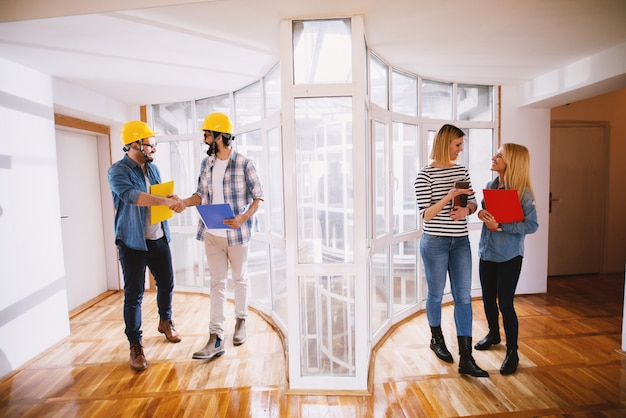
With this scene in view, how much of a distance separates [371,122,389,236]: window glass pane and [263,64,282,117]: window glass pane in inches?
33.9

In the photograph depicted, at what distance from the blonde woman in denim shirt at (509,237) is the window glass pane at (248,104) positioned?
80.8 inches

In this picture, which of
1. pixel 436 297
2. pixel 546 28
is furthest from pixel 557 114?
pixel 436 297

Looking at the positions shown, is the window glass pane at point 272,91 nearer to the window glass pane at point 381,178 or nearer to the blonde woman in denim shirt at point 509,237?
the window glass pane at point 381,178

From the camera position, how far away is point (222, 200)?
2559 mm

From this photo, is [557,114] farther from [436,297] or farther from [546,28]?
[436,297]

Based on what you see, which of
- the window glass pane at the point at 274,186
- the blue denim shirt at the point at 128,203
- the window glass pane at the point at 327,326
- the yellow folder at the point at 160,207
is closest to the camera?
the window glass pane at the point at 327,326

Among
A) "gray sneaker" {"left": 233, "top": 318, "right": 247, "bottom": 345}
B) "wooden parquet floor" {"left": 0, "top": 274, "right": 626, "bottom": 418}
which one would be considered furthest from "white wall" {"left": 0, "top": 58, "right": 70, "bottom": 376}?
"gray sneaker" {"left": 233, "top": 318, "right": 247, "bottom": 345}

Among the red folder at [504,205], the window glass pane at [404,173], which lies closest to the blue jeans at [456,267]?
the red folder at [504,205]

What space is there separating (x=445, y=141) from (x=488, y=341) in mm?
1505

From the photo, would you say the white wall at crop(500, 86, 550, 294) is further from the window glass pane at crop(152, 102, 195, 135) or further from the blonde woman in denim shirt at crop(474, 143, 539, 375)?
the window glass pane at crop(152, 102, 195, 135)

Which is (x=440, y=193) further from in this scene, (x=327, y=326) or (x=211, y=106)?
(x=211, y=106)

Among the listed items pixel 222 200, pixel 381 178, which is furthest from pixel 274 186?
pixel 381 178

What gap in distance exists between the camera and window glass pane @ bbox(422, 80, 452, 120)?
11.0 feet

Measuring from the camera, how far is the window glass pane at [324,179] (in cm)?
198
